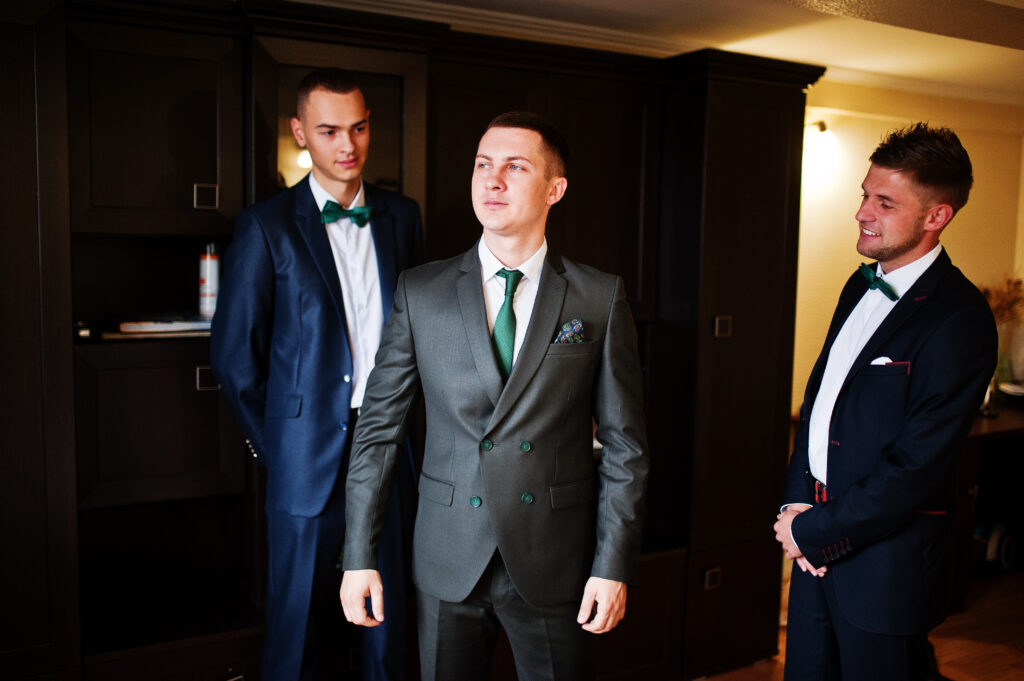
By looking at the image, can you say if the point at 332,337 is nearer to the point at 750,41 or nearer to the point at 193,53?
the point at 193,53

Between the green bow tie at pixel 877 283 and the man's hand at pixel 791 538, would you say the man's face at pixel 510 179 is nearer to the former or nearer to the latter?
the green bow tie at pixel 877 283

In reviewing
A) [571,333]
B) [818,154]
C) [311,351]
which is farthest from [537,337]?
[818,154]

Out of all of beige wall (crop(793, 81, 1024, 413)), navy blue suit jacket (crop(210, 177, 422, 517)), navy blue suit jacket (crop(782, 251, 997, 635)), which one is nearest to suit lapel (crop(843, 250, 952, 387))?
navy blue suit jacket (crop(782, 251, 997, 635))

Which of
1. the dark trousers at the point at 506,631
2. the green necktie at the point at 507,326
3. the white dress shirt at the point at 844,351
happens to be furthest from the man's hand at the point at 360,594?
the white dress shirt at the point at 844,351

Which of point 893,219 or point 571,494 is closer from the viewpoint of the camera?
point 571,494

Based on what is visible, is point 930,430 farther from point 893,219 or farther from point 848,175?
point 848,175

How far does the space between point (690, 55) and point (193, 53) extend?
5.77ft

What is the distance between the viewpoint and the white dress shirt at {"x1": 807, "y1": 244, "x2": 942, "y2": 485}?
2137 mm

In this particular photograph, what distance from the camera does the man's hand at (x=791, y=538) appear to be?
215cm

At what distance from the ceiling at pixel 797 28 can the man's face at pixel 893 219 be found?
80 centimetres

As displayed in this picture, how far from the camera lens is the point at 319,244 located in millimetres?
2412

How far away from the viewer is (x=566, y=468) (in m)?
1.83

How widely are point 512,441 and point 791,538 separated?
846mm

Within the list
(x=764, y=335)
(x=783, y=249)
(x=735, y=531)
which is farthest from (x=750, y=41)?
(x=735, y=531)
